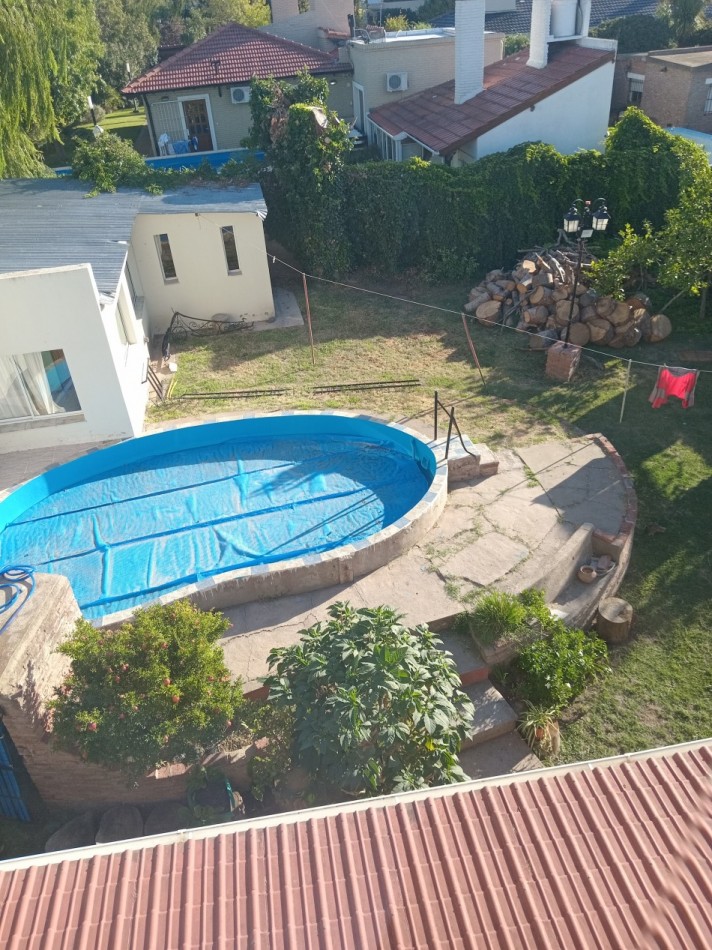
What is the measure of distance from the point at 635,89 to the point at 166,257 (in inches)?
950

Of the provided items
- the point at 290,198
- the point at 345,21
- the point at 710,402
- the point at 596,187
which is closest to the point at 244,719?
the point at 710,402

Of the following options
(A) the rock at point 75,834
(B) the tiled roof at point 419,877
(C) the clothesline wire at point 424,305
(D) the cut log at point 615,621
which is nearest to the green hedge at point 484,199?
(C) the clothesline wire at point 424,305

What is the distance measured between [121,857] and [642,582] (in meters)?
8.99

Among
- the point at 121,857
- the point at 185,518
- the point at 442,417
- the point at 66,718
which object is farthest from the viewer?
the point at 442,417

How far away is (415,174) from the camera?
21.1 metres

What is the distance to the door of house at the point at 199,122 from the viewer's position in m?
31.1

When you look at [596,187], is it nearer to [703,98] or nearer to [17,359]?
[703,98]

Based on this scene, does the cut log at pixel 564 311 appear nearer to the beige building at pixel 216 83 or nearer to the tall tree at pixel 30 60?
the tall tree at pixel 30 60

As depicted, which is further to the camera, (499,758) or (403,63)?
(403,63)

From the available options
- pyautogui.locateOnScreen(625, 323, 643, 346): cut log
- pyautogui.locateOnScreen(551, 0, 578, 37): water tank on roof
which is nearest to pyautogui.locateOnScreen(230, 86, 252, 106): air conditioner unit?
pyautogui.locateOnScreen(551, 0, 578, 37): water tank on roof

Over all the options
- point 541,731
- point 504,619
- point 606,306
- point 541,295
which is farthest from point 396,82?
point 541,731

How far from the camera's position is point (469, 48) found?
77.0 ft

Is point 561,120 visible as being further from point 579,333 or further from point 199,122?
point 199,122

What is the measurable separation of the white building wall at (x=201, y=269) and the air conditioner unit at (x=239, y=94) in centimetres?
1569
